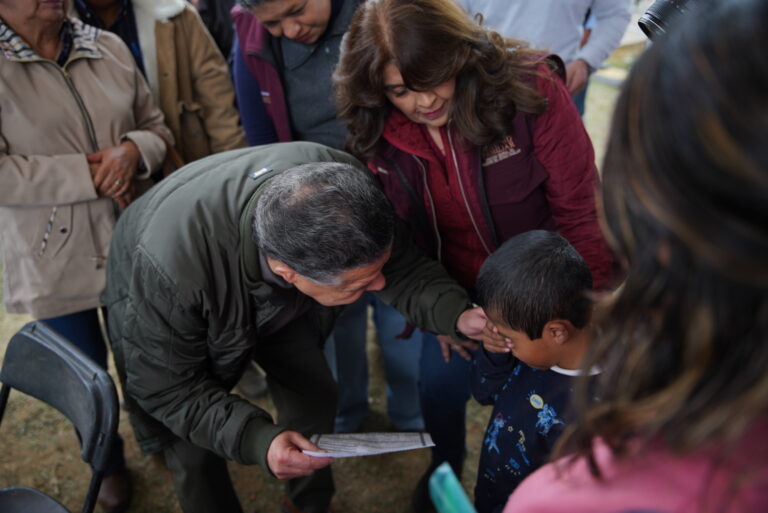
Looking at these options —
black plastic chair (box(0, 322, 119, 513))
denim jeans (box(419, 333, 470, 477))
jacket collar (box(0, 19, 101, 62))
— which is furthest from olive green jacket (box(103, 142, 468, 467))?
jacket collar (box(0, 19, 101, 62))

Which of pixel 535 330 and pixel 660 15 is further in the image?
pixel 535 330

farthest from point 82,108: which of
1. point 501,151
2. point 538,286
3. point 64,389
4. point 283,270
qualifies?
point 538,286

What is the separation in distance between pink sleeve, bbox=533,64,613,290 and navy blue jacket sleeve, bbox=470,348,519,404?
367mm

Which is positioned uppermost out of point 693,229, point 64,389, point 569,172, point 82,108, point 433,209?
point 693,229

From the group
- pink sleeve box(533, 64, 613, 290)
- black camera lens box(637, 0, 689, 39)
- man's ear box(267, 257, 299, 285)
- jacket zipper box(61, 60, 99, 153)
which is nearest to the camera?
black camera lens box(637, 0, 689, 39)

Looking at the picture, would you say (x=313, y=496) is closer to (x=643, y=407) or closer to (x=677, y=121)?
(x=643, y=407)

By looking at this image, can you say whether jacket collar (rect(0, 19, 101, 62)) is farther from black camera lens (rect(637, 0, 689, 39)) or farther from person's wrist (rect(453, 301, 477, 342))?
black camera lens (rect(637, 0, 689, 39))

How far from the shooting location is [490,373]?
63.9 inches

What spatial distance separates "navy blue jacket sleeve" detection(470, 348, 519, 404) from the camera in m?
1.60

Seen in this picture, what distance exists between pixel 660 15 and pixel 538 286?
23.9 inches

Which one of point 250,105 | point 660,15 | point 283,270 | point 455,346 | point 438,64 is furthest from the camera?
point 250,105

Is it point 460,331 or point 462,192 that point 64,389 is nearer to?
point 460,331

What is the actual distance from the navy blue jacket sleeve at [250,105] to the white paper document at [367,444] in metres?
1.32

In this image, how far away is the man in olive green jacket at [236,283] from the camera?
1357 mm
